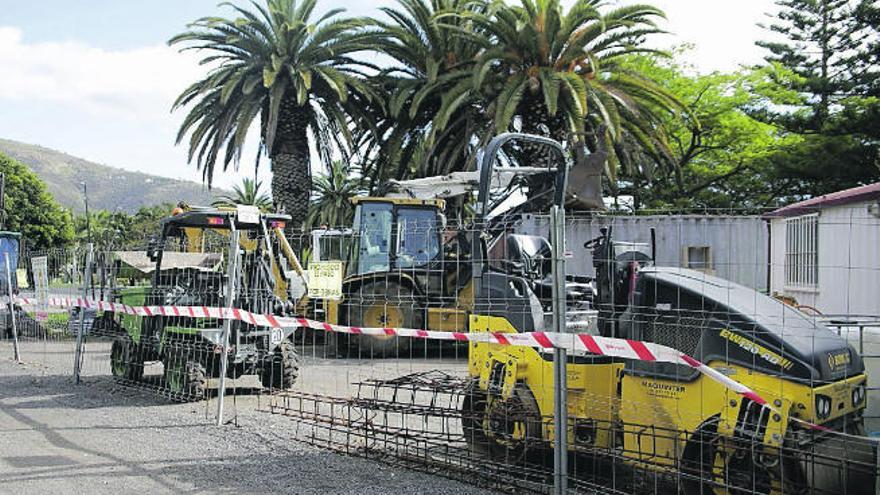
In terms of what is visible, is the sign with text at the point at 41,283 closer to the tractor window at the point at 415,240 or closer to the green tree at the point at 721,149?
the tractor window at the point at 415,240

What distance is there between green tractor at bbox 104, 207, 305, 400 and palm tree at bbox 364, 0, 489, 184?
39.4 feet

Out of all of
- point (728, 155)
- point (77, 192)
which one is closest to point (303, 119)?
point (728, 155)

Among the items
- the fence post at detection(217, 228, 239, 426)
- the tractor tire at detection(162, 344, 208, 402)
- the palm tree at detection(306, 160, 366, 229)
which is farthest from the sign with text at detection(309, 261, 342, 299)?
the palm tree at detection(306, 160, 366, 229)

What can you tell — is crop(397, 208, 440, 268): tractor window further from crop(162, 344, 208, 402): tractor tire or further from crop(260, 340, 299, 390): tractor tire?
crop(162, 344, 208, 402): tractor tire

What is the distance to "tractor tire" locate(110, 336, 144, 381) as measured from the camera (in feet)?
36.7

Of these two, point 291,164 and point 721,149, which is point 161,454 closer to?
point 291,164

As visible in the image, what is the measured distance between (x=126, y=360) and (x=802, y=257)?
8.76 meters

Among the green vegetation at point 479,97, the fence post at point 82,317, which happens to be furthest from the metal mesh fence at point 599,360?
the green vegetation at point 479,97

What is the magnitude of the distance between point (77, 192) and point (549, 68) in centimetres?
18948

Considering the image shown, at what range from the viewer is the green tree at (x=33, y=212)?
43.2 metres

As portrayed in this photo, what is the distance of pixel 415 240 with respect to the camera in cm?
1344

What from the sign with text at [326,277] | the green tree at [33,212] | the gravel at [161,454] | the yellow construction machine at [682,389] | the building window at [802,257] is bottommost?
the gravel at [161,454]

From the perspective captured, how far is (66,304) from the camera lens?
12.7m

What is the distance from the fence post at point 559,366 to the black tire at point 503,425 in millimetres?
708
